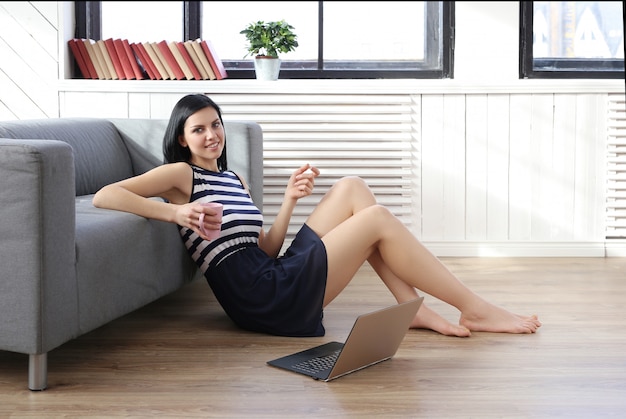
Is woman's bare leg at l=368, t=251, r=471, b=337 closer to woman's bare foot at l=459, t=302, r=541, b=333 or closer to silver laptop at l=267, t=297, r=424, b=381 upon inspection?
woman's bare foot at l=459, t=302, r=541, b=333

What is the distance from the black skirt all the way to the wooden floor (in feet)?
0.19

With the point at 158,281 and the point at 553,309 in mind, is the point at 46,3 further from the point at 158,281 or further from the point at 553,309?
the point at 553,309

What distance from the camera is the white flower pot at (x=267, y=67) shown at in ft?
13.2

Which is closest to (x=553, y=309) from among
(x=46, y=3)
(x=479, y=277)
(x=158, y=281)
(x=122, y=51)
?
(x=479, y=277)

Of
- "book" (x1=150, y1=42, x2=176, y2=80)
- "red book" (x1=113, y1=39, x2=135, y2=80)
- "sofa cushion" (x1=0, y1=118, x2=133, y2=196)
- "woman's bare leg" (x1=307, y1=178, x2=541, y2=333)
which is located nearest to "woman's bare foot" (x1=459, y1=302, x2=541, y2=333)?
"woman's bare leg" (x1=307, y1=178, x2=541, y2=333)

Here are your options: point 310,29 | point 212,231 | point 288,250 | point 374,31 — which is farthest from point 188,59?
point 212,231

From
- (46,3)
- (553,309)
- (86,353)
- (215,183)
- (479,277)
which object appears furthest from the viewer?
(46,3)

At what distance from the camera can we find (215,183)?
2.60 metres

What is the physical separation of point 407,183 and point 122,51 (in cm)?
147

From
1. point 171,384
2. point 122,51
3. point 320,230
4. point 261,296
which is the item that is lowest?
point 171,384

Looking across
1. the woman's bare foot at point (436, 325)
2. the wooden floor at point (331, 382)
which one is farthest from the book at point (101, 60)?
the woman's bare foot at point (436, 325)

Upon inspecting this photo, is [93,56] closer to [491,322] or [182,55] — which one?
[182,55]

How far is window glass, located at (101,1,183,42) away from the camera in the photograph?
4293mm

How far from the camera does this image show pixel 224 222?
2.54m
